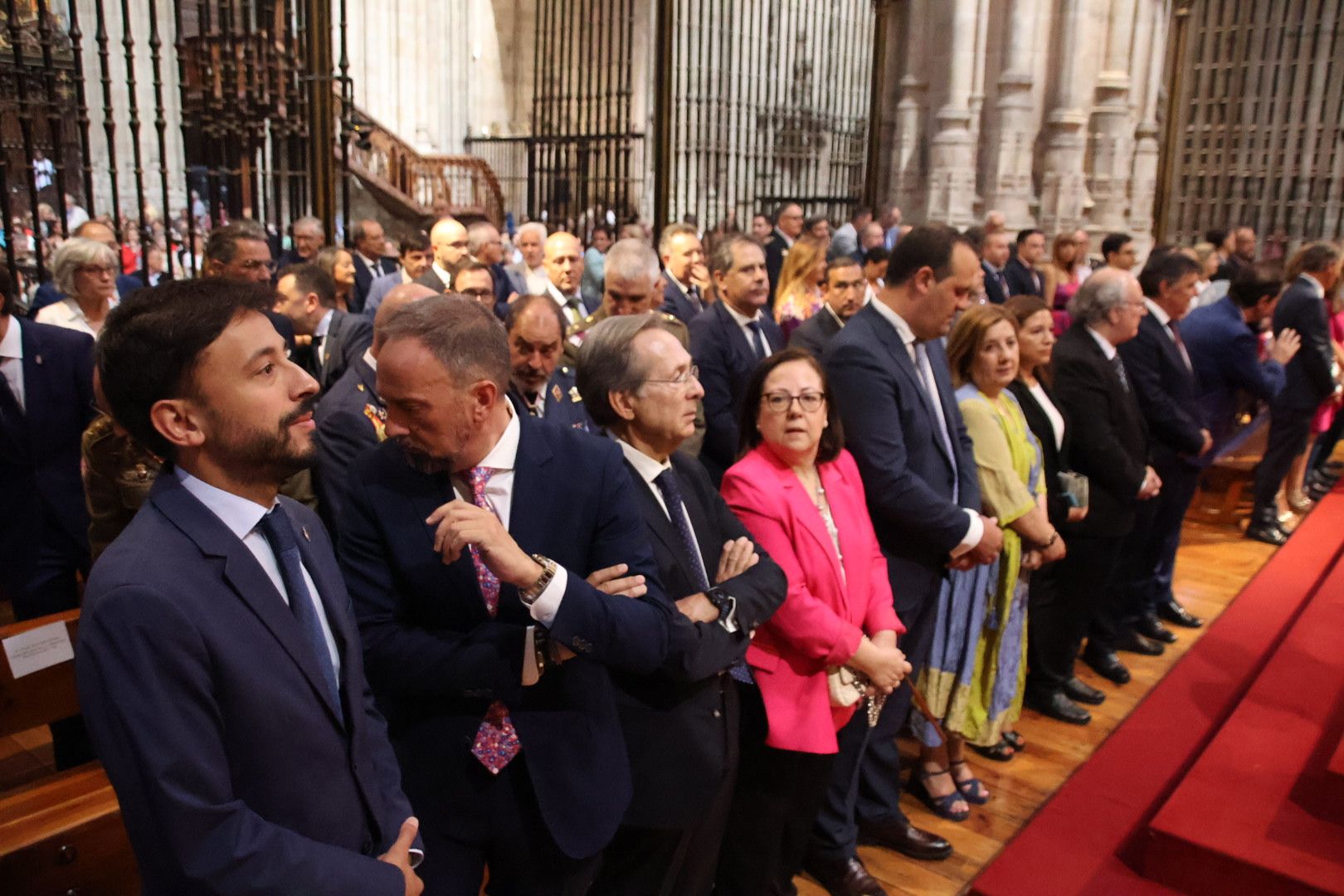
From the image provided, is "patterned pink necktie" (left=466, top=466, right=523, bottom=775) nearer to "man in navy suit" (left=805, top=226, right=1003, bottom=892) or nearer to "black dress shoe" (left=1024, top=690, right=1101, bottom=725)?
"man in navy suit" (left=805, top=226, right=1003, bottom=892)

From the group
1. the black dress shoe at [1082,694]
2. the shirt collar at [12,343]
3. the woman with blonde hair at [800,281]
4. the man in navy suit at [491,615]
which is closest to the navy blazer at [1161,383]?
the black dress shoe at [1082,694]

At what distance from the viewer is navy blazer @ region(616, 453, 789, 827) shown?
183 centimetres

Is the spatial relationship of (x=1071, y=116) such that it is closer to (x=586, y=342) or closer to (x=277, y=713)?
(x=586, y=342)

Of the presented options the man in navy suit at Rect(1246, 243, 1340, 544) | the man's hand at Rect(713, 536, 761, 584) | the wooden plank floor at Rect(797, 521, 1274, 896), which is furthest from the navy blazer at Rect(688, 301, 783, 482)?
the man in navy suit at Rect(1246, 243, 1340, 544)

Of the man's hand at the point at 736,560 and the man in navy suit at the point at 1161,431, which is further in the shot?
the man in navy suit at the point at 1161,431

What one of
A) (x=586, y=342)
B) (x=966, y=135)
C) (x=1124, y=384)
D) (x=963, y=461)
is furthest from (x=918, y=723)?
(x=966, y=135)

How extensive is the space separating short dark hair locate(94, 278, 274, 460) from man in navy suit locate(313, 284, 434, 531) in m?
1.08

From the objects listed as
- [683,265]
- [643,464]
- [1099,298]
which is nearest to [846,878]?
[643,464]

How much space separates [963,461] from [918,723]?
862 millimetres

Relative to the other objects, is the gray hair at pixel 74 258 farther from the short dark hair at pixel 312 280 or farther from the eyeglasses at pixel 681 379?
the eyeglasses at pixel 681 379

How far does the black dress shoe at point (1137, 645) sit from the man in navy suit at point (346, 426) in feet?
10.8

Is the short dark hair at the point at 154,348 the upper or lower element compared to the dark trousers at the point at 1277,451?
upper

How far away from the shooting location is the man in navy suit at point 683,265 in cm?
471

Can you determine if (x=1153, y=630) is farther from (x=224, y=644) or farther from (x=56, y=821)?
(x=224, y=644)
